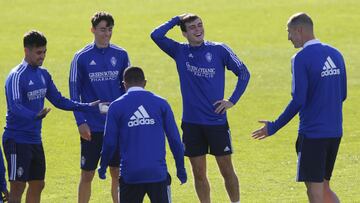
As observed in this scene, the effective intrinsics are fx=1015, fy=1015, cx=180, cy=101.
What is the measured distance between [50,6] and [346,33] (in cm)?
1364

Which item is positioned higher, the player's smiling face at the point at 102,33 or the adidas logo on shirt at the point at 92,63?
the player's smiling face at the point at 102,33

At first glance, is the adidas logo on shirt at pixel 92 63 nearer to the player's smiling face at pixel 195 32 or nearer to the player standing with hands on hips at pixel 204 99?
the player standing with hands on hips at pixel 204 99

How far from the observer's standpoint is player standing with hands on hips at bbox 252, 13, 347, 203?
40.4 ft

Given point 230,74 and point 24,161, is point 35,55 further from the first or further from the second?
point 230,74

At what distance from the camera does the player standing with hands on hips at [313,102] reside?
12328 mm

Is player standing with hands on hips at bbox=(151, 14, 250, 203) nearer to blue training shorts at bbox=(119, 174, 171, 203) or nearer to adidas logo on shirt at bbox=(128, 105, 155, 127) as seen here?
blue training shorts at bbox=(119, 174, 171, 203)

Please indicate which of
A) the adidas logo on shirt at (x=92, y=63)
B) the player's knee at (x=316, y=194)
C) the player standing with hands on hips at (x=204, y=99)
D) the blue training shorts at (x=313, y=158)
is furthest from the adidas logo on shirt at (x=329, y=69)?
the adidas logo on shirt at (x=92, y=63)

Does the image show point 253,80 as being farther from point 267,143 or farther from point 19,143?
point 19,143

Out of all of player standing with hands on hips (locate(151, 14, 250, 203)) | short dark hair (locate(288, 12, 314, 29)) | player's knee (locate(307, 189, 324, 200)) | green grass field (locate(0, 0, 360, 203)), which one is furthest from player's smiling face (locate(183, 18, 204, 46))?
player's knee (locate(307, 189, 324, 200))

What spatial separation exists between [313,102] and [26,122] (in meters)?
3.79

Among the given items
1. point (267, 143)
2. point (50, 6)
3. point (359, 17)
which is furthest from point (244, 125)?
point (50, 6)

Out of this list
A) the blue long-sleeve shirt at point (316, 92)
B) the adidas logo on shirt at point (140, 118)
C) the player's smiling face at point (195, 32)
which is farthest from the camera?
the player's smiling face at point (195, 32)

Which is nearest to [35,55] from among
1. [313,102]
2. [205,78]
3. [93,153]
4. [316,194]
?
[93,153]

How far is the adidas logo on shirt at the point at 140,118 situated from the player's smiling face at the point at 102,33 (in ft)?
9.89
